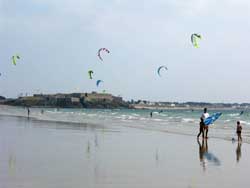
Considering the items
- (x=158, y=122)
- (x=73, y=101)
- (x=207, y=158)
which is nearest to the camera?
(x=207, y=158)

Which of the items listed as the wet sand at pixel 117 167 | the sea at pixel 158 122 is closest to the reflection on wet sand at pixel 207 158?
the wet sand at pixel 117 167

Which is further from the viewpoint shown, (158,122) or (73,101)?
(73,101)

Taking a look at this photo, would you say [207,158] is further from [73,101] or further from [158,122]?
[73,101]

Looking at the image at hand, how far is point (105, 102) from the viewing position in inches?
6939

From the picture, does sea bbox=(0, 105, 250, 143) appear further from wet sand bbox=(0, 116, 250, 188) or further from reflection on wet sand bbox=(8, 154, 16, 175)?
reflection on wet sand bbox=(8, 154, 16, 175)

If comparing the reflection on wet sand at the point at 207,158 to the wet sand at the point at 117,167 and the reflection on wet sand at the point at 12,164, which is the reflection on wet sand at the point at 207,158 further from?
the reflection on wet sand at the point at 12,164

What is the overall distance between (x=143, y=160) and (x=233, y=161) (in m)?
2.49

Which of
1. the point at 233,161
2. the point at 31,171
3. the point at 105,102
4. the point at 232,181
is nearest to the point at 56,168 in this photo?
the point at 31,171

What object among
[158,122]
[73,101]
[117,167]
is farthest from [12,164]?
[73,101]

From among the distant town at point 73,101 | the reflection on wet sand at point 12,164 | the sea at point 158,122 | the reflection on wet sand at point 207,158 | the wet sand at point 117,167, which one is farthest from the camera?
the distant town at point 73,101

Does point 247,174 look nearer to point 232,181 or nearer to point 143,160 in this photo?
point 232,181

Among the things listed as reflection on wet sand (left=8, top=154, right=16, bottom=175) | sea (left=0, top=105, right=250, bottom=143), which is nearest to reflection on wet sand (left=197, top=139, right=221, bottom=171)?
reflection on wet sand (left=8, top=154, right=16, bottom=175)

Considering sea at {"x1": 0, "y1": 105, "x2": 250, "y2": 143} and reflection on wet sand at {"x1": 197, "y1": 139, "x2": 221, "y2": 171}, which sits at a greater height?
sea at {"x1": 0, "y1": 105, "x2": 250, "y2": 143}

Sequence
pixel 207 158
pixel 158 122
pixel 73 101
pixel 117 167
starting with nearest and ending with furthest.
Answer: pixel 117 167 → pixel 207 158 → pixel 158 122 → pixel 73 101
